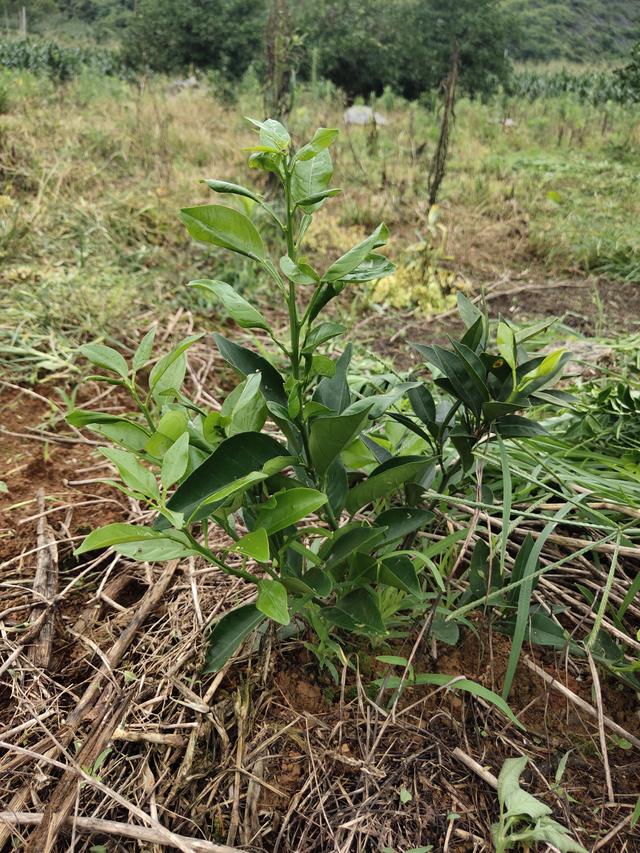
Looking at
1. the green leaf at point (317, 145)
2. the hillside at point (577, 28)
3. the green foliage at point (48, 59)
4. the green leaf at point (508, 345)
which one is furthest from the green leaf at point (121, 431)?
the hillside at point (577, 28)

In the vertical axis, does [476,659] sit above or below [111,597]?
above

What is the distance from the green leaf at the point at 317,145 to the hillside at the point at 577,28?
3818 cm

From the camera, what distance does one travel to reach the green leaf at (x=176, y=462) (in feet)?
2.46

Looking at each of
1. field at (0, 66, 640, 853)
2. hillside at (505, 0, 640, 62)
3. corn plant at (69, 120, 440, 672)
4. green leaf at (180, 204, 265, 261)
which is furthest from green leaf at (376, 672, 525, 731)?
hillside at (505, 0, 640, 62)

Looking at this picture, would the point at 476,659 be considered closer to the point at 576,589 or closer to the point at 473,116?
the point at 576,589

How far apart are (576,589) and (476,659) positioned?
297mm

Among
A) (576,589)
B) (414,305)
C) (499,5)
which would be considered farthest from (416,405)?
(499,5)

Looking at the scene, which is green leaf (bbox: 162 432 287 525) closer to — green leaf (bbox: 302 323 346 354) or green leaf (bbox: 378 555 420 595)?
green leaf (bbox: 302 323 346 354)

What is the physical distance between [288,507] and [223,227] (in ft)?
1.31

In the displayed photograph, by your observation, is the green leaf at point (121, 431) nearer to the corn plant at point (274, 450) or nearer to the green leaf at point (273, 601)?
the corn plant at point (274, 450)

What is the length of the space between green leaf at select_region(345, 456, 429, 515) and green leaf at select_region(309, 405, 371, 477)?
0.28 ft

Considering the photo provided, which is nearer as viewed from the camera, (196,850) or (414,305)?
(196,850)

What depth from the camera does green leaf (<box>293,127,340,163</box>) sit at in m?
0.79

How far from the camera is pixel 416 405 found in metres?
1.09
